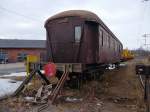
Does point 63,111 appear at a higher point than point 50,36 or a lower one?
lower

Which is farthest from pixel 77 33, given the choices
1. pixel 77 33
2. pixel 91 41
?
pixel 91 41

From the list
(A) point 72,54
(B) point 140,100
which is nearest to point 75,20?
(A) point 72,54

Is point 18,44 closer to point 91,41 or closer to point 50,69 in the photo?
point 91,41

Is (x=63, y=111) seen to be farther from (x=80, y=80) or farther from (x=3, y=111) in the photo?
(x=80, y=80)

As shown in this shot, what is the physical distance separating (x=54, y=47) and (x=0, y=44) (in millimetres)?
39585

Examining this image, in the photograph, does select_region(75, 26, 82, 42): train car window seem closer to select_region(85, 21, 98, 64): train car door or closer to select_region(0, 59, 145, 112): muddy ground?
select_region(85, 21, 98, 64): train car door

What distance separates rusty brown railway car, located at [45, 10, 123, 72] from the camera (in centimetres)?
1071

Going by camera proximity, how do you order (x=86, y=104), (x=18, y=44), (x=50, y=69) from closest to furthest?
(x=86, y=104) → (x=50, y=69) → (x=18, y=44)

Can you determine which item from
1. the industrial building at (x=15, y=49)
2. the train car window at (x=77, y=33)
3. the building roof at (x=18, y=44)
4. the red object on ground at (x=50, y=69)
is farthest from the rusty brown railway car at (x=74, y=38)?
the building roof at (x=18, y=44)

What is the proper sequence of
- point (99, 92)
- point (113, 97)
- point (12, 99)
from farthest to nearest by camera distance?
point (99, 92) < point (113, 97) < point (12, 99)

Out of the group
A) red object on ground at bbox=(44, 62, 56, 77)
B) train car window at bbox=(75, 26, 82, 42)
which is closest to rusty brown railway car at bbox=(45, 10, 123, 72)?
train car window at bbox=(75, 26, 82, 42)

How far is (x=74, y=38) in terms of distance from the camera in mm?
10891

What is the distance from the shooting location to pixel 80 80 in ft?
36.3

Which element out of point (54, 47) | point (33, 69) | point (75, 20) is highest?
point (75, 20)
